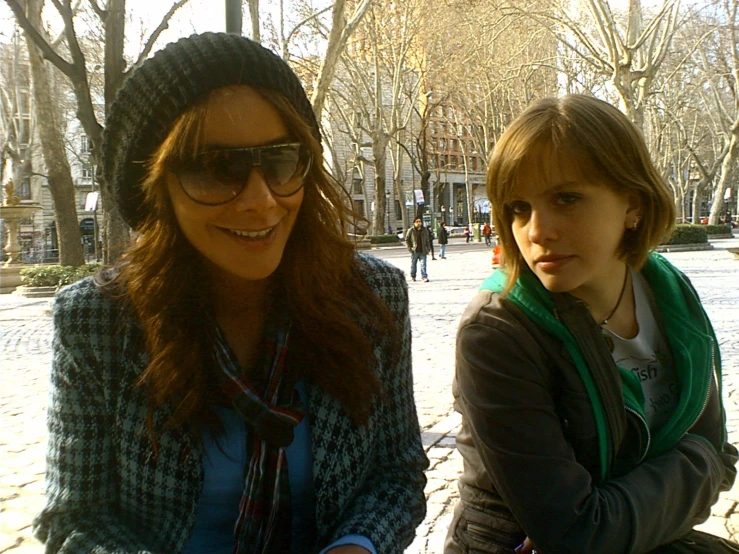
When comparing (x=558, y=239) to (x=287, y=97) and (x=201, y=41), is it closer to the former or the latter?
(x=287, y=97)

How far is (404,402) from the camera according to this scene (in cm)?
192

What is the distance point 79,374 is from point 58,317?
0.48ft

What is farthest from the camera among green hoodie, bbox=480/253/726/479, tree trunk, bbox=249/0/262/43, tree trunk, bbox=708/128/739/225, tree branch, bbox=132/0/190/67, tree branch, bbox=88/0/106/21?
tree trunk, bbox=708/128/739/225

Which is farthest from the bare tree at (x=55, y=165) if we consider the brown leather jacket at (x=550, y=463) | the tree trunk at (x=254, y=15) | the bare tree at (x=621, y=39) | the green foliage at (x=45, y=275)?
the brown leather jacket at (x=550, y=463)

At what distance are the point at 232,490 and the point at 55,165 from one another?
1701cm

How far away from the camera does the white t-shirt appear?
1914mm

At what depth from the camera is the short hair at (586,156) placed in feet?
6.04

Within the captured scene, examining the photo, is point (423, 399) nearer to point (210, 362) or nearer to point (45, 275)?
point (210, 362)

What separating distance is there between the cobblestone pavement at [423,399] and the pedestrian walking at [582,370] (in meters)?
1.77

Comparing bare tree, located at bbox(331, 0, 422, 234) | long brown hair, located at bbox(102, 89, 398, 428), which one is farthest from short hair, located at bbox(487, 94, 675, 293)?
bare tree, located at bbox(331, 0, 422, 234)

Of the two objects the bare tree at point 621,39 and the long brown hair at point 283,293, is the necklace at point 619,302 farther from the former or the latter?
the bare tree at point 621,39

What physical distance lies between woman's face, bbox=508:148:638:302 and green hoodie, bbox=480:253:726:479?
0.23ft

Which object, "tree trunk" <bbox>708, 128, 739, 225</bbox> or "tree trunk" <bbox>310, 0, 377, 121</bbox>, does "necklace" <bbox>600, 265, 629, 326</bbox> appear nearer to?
"tree trunk" <bbox>310, 0, 377, 121</bbox>

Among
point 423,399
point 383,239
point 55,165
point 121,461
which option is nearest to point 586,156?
point 121,461
